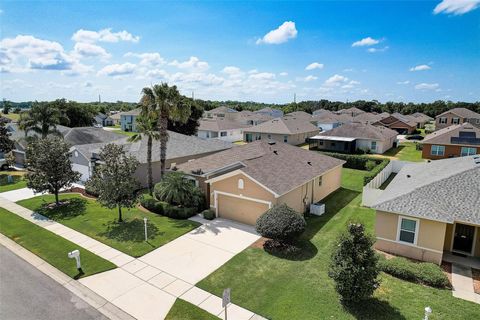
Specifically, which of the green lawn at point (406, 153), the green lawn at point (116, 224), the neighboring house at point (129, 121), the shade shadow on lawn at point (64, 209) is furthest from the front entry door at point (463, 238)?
the neighboring house at point (129, 121)

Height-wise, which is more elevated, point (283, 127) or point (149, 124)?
point (149, 124)

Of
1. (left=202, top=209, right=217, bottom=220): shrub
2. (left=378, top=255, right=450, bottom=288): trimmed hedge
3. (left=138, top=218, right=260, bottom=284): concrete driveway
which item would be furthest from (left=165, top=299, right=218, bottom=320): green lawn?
(left=202, top=209, right=217, bottom=220): shrub

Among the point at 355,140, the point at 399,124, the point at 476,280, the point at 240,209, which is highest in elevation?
the point at 399,124

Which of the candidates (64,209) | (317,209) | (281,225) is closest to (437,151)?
(317,209)

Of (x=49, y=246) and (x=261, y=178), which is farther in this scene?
(x=261, y=178)

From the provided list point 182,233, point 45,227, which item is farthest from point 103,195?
point 182,233

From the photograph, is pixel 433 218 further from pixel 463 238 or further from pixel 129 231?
pixel 129 231

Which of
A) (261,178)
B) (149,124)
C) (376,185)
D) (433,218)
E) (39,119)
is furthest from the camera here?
(39,119)

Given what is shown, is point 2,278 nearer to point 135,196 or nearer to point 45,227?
point 45,227
